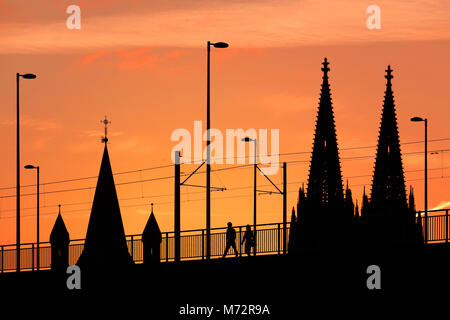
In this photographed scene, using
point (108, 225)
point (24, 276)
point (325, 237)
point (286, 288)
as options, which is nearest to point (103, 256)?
point (108, 225)

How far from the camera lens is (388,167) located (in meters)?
157

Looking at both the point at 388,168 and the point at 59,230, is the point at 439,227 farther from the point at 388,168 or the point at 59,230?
the point at 388,168

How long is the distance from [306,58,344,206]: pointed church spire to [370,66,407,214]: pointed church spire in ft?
15.6

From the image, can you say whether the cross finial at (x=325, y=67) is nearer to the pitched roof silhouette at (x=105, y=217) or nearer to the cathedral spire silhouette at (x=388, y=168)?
the cathedral spire silhouette at (x=388, y=168)

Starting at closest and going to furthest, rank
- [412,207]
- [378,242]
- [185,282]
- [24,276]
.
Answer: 1. [378,242]
2. [185,282]
3. [24,276]
4. [412,207]

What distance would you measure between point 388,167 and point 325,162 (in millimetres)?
7852

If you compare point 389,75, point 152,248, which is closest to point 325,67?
point 389,75

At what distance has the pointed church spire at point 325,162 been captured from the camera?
156500 mm

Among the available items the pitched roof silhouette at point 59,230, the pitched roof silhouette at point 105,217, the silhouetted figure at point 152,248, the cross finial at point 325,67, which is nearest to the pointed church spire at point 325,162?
the cross finial at point 325,67

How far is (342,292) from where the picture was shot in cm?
4072

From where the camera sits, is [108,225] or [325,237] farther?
[325,237]

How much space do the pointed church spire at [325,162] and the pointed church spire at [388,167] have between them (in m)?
4.76
